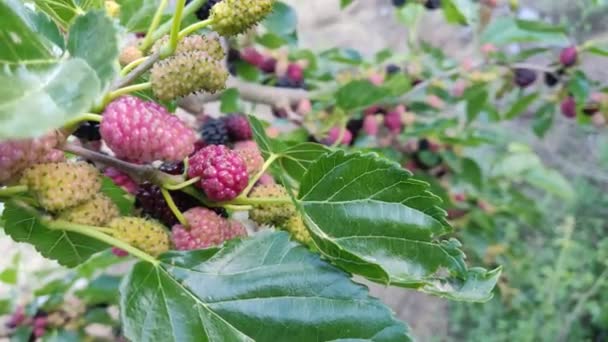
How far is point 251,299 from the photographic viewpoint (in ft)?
1.24

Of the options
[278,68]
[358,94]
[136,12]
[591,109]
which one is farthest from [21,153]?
[591,109]

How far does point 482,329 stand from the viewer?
2189 mm

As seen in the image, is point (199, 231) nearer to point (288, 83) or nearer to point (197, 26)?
point (197, 26)

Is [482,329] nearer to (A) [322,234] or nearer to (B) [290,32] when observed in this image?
(B) [290,32]

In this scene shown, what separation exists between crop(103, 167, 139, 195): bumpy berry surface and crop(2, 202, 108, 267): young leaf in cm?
5

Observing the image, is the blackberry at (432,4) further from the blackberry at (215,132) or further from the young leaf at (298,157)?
the young leaf at (298,157)

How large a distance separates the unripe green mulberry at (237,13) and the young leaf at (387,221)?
96 millimetres

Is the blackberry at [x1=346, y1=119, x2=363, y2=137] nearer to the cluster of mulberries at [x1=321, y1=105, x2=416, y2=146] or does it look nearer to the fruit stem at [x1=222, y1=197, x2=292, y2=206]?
the cluster of mulberries at [x1=321, y1=105, x2=416, y2=146]

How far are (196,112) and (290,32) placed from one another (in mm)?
231

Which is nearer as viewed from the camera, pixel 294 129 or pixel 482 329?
pixel 294 129

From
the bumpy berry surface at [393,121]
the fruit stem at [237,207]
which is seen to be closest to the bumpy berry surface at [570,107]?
the bumpy berry surface at [393,121]

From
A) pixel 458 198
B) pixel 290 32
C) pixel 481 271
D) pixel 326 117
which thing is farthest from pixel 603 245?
pixel 481 271

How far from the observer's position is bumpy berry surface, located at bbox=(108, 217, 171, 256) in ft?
1.26

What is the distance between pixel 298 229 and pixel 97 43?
0.19 m
